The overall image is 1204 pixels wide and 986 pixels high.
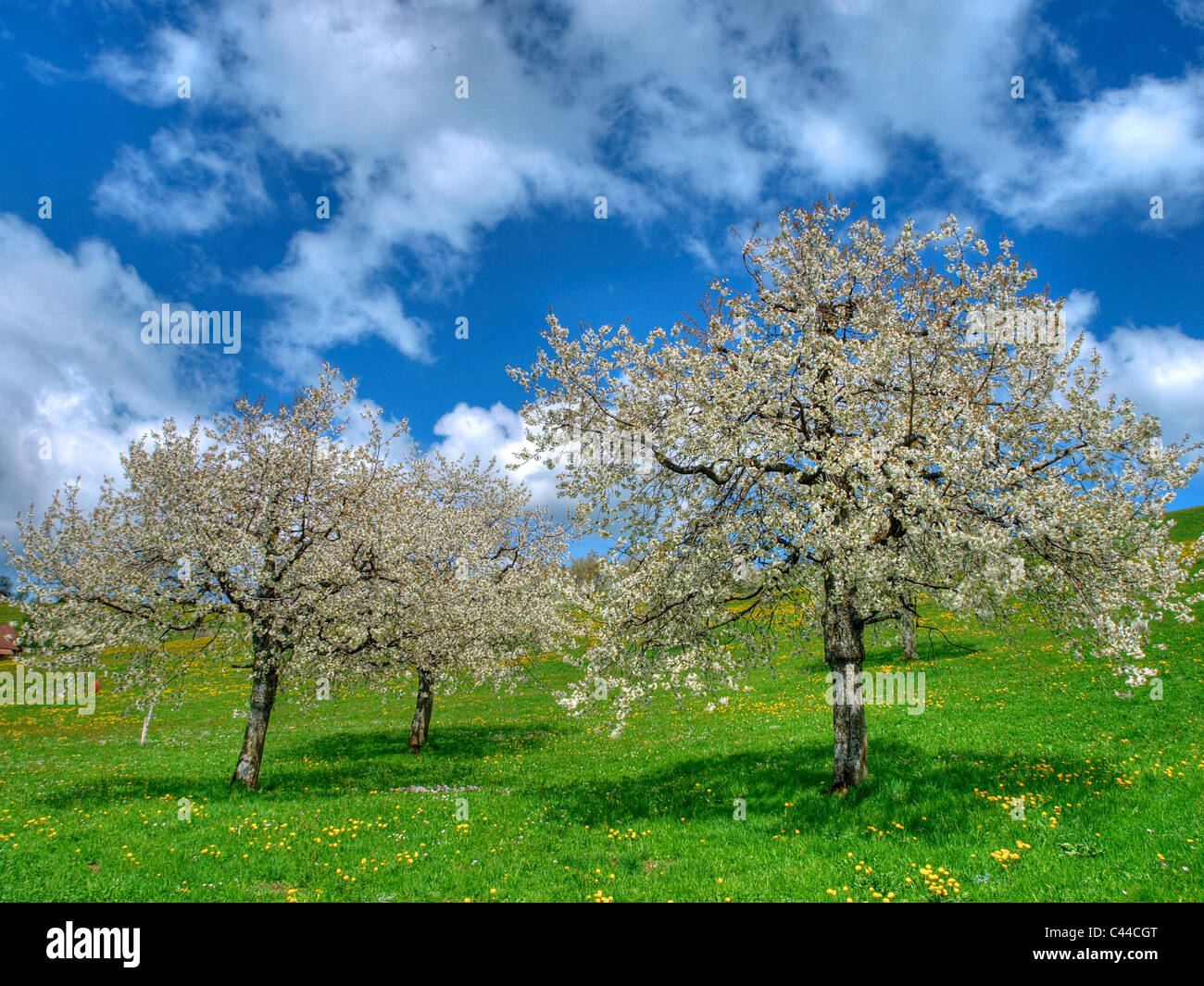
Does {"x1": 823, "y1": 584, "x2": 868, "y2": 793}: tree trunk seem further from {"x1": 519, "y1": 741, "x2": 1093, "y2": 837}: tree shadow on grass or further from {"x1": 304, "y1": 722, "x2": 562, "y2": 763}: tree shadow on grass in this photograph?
{"x1": 304, "y1": 722, "x2": 562, "y2": 763}: tree shadow on grass

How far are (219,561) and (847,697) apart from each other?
15.7 m

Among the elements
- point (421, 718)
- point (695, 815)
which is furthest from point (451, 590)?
point (695, 815)

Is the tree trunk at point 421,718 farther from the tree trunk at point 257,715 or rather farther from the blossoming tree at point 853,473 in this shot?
the blossoming tree at point 853,473

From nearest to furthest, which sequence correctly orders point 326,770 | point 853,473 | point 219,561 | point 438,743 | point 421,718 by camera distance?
→ point 853,473 < point 219,561 < point 326,770 < point 421,718 < point 438,743

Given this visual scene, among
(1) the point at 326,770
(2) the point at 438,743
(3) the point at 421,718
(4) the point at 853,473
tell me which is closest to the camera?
(4) the point at 853,473

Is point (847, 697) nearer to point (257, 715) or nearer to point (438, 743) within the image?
point (257, 715)

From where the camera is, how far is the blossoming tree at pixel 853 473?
10.9 metres

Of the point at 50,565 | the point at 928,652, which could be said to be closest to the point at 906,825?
the point at 50,565

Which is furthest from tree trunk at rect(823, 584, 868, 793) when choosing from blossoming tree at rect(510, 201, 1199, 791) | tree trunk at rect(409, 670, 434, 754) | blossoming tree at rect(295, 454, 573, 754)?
tree trunk at rect(409, 670, 434, 754)

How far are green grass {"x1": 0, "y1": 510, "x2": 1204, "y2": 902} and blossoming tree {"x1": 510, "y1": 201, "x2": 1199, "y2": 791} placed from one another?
2733 mm

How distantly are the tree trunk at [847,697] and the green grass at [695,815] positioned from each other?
Result: 1.64ft

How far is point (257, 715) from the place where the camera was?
17891 millimetres
